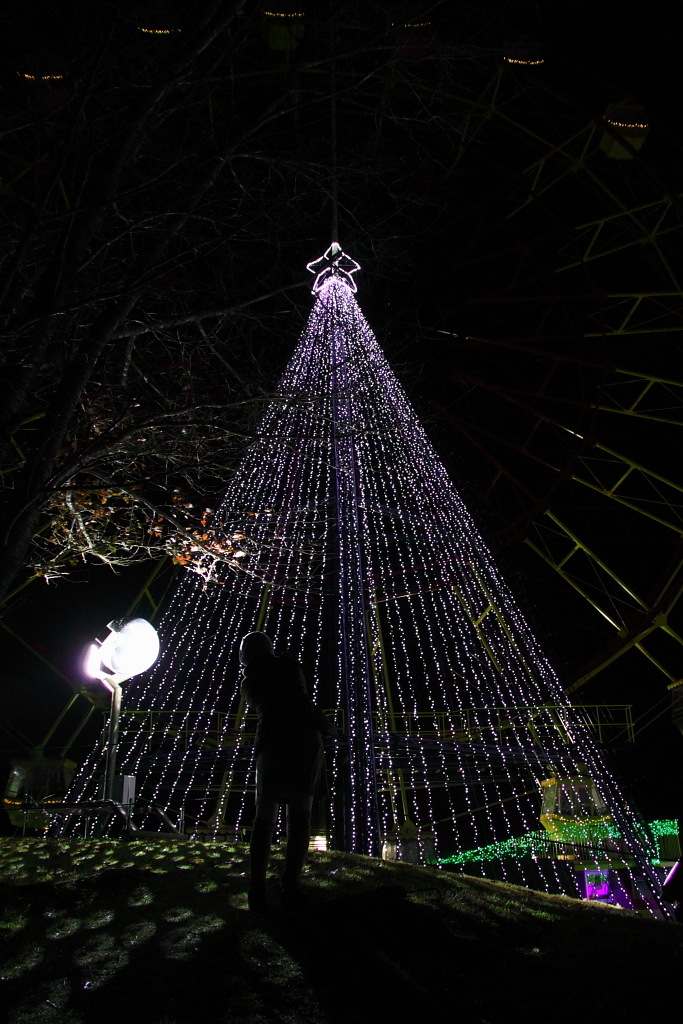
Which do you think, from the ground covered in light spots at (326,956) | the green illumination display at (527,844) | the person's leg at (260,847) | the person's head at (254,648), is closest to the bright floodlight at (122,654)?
the ground covered in light spots at (326,956)

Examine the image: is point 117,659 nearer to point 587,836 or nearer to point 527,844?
point 527,844

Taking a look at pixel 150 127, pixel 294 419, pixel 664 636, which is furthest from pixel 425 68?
pixel 664 636

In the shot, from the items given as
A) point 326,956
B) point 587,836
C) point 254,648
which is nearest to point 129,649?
point 254,648

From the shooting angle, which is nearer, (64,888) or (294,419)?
(64,888)

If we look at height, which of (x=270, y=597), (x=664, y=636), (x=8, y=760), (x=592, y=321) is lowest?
(x=8, y=760)

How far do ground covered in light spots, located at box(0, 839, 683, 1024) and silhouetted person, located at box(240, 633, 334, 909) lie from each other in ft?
0.68

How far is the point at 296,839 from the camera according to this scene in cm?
363

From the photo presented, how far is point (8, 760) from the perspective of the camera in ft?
50.2

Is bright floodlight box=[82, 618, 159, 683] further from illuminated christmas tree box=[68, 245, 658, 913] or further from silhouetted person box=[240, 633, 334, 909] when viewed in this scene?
silhouetted person box=[240, 633, 334, 909]

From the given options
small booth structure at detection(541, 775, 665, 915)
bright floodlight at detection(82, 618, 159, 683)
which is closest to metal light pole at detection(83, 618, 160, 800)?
bright floodlight at detection(82, 618, 159, 683)

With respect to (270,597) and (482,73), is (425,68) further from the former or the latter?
(270,597)

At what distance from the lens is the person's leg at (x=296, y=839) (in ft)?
11.7

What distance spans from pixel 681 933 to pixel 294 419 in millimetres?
7102

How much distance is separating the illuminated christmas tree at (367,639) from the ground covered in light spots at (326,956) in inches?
126
